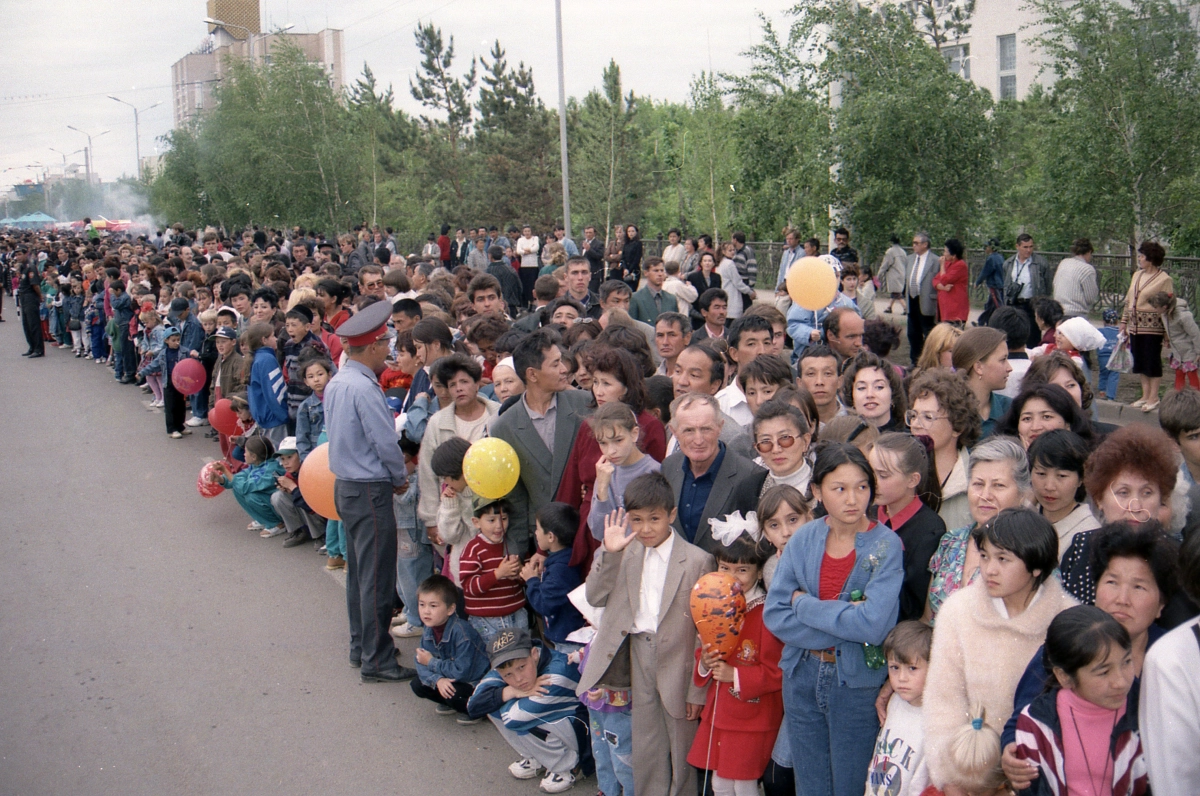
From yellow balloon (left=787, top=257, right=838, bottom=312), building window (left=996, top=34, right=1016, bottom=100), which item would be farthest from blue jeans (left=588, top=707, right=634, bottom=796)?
building window (left=996, top=34, right=1016, bottom=100)

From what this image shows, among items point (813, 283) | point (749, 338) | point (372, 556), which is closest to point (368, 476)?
point (372, 556)

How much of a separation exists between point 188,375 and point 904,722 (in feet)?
34.7

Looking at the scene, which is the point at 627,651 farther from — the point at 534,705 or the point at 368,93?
the point at 368,93

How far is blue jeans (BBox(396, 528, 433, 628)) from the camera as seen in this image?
21.9ft

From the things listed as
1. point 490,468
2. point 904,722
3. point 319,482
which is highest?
point 490,468

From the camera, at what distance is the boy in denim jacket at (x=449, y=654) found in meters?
5.57

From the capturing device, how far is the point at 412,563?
676cm

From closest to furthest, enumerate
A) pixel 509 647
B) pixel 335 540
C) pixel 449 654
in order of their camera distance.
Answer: pixel 509 647, pixel 449 654, pixel 335 540

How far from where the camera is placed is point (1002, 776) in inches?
125

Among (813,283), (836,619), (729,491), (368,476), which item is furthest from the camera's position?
(813,283)

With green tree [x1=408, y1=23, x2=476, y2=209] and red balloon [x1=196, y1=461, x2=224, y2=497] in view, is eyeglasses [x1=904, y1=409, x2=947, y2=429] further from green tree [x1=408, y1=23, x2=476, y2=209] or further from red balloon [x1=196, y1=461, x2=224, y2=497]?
green tree [x1=408, y1=23, x2=476, y2=209]

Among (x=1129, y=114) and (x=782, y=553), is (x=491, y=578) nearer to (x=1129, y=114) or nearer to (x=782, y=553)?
(x=782, y=553)

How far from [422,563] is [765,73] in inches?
574

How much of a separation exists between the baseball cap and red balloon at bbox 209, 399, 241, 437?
19.2 ft
